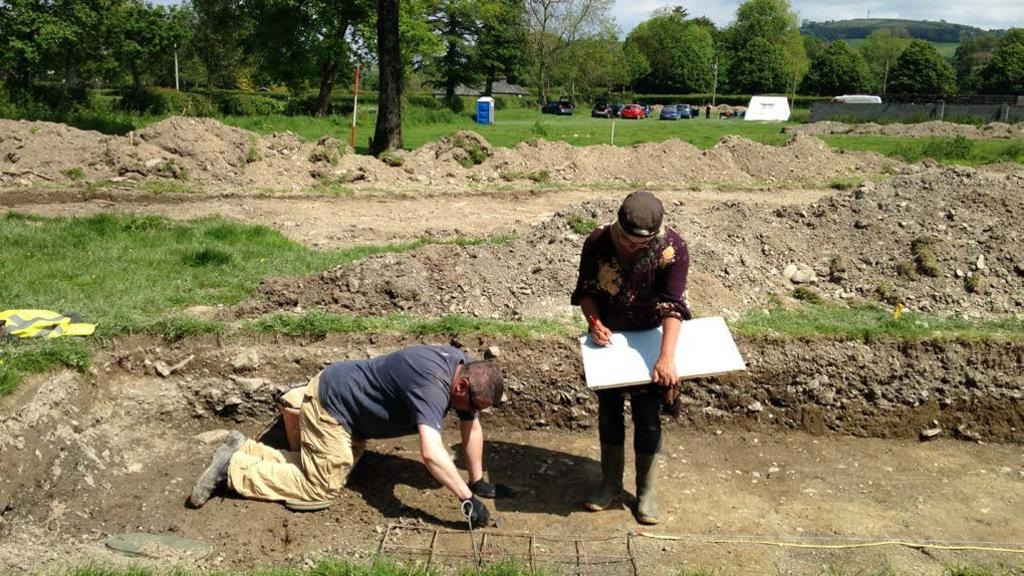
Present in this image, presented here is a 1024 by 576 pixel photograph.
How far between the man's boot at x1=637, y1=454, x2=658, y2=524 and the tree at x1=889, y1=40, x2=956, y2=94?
84337 millimetres

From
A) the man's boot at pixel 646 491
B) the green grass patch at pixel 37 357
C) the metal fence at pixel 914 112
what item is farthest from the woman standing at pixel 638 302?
the metal fence at pixel 914 112

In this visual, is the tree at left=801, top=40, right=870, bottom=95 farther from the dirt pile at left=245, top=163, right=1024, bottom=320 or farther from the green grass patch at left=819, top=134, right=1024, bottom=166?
the dirt pile at left=245, top=163, right=1024, bottom=320

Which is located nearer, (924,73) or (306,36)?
(306,36)

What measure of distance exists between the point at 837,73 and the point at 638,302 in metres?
90.2

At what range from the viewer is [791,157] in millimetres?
20359

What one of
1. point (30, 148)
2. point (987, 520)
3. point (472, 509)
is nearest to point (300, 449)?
point (472, 509)

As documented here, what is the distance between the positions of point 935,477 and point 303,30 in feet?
109

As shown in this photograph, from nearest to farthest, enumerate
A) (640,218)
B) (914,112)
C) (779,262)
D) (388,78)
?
1. (640,218)
2. (779,262)
3. (388,78)
4. (914,112)

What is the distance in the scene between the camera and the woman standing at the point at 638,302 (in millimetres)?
4391

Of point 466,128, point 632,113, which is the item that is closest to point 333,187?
point 466,128

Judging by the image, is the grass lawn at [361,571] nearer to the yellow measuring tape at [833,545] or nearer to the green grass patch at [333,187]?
the yellow measuring tape at [833,545]

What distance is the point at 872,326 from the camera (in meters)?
6.88

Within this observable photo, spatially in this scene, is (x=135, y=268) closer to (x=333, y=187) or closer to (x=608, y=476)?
(x=608, y=476)

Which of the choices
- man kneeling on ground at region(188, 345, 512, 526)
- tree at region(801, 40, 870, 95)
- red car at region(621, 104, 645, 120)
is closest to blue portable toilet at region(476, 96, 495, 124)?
red car at region(621, 104, 645, 120)
